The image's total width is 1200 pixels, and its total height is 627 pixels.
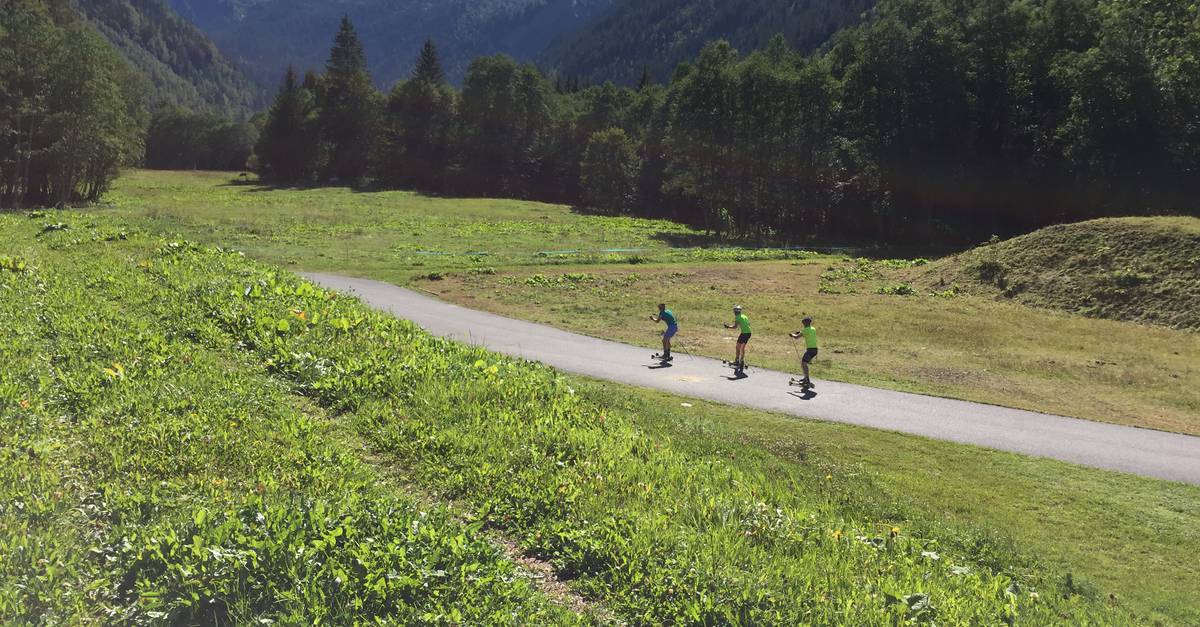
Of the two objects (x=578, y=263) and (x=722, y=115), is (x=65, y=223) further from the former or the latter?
(x=722, y=115)

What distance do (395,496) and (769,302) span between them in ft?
81.4

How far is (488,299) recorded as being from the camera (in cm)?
2780

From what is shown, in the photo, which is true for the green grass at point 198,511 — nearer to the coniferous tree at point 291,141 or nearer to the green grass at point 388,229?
the green grass at point 388,229

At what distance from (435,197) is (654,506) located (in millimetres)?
82399

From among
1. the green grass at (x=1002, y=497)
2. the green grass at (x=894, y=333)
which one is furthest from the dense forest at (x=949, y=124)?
the green grass at (x=1002, y=497)

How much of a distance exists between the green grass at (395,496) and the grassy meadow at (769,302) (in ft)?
24.5

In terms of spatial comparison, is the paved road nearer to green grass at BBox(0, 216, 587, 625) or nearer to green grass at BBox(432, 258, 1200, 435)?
green grass at BBox(432, 258, 1200, 435)

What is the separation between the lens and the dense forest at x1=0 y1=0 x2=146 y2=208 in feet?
165

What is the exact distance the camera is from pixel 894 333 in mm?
24375

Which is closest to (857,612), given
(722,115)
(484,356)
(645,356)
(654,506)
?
(654,506)

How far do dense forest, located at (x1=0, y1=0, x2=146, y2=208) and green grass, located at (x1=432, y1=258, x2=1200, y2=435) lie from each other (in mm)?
40348

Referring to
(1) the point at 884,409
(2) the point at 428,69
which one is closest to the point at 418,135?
→ (2) the point at 428,69

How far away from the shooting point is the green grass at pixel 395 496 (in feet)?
15.9

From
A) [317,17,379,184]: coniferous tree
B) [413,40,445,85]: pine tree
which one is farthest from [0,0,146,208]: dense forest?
[413,40,445,85]: pine tree
